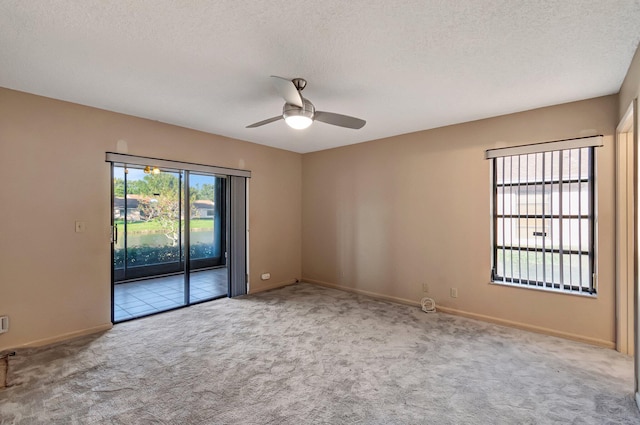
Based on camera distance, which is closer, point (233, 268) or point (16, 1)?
point (16, 1)

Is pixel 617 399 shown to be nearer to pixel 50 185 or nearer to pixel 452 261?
pixel 452 261

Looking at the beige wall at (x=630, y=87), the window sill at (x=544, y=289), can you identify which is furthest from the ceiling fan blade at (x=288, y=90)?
the window sill at (x=544, y=289)

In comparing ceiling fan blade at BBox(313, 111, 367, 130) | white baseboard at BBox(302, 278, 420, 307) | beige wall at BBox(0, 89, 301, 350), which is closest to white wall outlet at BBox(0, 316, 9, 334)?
beige wall at BBox(0, 89, 301, 350)

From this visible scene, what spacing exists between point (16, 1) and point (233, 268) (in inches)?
147

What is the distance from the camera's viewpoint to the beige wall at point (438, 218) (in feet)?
10.2

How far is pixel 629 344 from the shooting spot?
2855 mm

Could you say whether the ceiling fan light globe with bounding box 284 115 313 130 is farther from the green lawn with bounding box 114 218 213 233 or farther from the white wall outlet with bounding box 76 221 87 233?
the green lawn with bounding box 114 218 213 233

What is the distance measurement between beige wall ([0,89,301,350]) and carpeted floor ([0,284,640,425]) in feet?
1.25

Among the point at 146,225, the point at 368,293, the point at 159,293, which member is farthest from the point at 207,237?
the point at 368,293

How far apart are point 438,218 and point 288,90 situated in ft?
9.15

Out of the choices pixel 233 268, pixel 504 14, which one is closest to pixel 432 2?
pixel 504 14

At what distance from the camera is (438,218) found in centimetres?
414

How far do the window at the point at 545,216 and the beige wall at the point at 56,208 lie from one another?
428 cm

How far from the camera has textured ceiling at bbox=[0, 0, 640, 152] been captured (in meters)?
1.77
